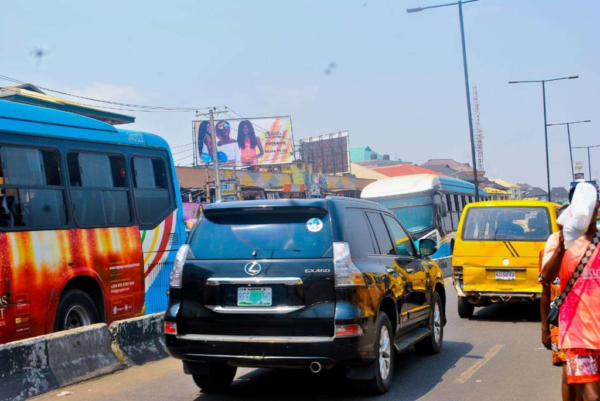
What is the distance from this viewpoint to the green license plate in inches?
250

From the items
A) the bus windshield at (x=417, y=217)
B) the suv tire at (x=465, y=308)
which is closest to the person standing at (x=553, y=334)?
the suv tire at (x=465, y=308)

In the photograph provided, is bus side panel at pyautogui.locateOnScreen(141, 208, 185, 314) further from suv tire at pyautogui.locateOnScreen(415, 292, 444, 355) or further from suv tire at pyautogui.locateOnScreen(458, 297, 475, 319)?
suv tire at pyautogui.locateOnScreen(458, 297, 475, 319)

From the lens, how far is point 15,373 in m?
6.98

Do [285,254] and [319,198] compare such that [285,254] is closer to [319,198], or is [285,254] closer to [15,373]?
[319,198]

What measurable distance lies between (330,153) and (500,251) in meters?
56.3

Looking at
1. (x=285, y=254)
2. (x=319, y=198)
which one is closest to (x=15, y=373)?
(x=285, y=254)

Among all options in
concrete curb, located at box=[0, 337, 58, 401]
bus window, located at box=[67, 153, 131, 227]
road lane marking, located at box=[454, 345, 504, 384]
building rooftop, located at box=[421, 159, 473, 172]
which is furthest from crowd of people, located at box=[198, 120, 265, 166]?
building rooftop, located at box=[421, 159, 473, 172]

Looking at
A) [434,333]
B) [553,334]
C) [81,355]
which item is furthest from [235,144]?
[553,334]

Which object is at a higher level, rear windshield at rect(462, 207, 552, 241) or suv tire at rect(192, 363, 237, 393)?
rear windshield at rect(462, 207, 552, 241)

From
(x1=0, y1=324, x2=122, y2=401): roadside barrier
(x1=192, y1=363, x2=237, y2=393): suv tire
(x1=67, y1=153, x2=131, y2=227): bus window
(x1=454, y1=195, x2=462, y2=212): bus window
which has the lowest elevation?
(x1=454, y1=195, x2=462, y2=212): bus window

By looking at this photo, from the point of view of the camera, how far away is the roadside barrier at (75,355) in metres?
6.97

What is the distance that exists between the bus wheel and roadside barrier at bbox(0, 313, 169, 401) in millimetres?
896

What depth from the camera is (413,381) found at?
7.50m

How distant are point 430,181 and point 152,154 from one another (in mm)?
13252
